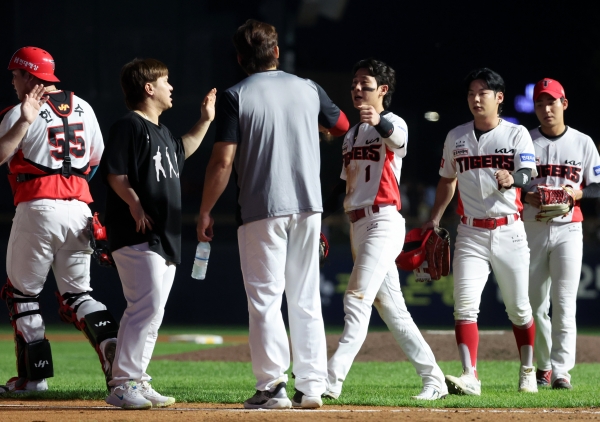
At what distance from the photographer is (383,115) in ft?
19.3

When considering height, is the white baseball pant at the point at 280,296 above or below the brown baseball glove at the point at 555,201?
below

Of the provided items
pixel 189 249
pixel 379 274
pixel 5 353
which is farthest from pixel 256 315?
pixel 189 249

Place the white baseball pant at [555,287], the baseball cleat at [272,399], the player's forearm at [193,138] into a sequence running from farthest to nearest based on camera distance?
1. the white baseball pant at [555,287]
2. the player's forearm at [193,138]
3. the baseball cleat at [272,399]

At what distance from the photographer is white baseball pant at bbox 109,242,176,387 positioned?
531cm

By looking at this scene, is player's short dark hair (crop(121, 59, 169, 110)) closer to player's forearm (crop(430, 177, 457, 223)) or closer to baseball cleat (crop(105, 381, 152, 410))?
baseball cleat (crop(105, 381, 152, 410))

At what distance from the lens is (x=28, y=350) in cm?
627

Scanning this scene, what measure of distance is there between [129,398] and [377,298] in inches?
67.2

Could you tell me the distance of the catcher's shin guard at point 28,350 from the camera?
20.5 feet

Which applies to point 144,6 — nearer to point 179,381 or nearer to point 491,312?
point 491,312

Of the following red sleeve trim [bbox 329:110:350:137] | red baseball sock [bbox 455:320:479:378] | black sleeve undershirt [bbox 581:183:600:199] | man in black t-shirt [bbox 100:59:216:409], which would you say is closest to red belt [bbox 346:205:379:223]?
red sleeve trim [bbox 329:110:350:137]

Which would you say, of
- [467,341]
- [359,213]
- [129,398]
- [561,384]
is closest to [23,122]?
[129,398]

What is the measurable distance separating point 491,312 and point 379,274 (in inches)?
402

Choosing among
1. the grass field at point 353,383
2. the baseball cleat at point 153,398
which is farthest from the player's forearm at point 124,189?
the grass field at point 353,383

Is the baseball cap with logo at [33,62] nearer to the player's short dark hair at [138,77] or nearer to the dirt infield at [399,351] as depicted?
the player's short dark hair at [138,77]
